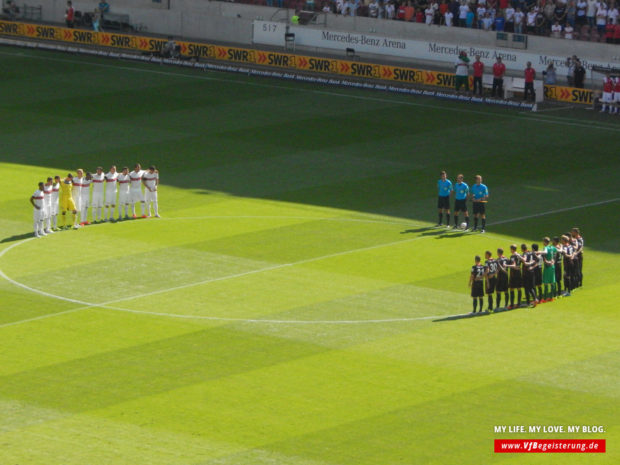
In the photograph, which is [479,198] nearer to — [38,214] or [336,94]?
[38,214]

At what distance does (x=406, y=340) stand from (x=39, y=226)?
16.8m

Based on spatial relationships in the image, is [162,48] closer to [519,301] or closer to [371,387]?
[519,301]

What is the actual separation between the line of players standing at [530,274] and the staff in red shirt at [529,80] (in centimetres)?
3254

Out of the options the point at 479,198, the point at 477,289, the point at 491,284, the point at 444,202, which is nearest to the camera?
the point at 477,289

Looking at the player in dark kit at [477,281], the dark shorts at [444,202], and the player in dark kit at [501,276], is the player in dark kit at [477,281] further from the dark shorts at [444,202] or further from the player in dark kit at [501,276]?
the dark shorts at [444,202]

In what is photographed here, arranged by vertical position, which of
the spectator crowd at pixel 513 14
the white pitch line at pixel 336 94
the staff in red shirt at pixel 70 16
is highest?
the spectator crowd at pixel 513 14

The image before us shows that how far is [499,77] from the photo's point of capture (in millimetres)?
76875

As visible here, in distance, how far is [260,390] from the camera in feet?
112

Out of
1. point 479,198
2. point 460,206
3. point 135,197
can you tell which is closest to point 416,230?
point 460,206

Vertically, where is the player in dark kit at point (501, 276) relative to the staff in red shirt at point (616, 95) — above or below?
below

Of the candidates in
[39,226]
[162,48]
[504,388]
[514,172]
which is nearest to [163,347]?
[504,388]

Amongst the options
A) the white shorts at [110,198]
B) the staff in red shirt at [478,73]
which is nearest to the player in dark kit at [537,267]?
the white shorts at [110,198]

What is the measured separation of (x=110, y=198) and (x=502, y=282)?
17156 mm

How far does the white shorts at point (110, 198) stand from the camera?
169 feet
